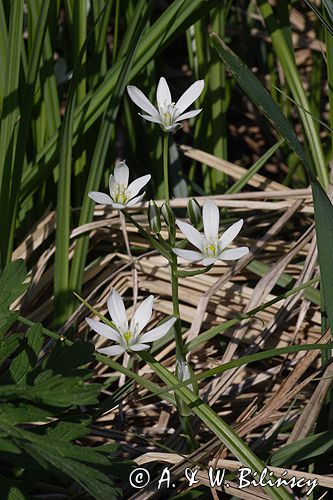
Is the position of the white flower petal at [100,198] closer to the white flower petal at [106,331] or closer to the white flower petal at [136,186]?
the white flower petal at [136,186]

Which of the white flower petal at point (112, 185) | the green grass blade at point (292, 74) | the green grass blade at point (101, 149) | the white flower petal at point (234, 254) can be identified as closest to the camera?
the white flower petal at point (234, 254)

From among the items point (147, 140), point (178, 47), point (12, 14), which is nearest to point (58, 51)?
point (178, 47)

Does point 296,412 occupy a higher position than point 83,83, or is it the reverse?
point 83,83

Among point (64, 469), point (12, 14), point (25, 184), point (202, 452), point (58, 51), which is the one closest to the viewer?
point (64, 469)

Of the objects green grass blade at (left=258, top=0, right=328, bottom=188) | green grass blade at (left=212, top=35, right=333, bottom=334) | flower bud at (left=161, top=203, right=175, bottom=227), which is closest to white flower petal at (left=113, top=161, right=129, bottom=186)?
flower bud at (left=161, top=203, right=175, bottom=227)

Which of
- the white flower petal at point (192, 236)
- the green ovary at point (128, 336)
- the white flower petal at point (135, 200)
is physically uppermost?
the white flower petal at point (135, 200)

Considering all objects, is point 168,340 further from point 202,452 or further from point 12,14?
point 12,14

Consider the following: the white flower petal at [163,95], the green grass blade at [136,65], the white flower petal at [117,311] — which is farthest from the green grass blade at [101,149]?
the white flower petal at [117,311]
